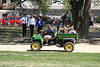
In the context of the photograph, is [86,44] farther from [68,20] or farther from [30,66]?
[68,20]

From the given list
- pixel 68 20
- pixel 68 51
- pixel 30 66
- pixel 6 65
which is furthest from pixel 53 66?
pixel 68 20

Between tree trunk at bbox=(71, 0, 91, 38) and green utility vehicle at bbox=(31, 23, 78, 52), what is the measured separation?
683 cm

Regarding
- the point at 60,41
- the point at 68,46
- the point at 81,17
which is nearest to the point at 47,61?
the point at 68,46

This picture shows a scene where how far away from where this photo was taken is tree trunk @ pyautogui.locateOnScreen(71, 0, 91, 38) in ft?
70.4

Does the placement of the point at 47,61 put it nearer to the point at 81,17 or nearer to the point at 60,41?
the point at 60,41

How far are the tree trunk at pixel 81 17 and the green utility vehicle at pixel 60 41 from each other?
22.4ft

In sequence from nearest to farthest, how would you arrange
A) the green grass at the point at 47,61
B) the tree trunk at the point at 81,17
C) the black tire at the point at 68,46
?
the green grass at the point at 47,61 → the black tire at the point at 68,46 → the tree trunk at the point at 81,17

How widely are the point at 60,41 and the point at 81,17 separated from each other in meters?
7.28

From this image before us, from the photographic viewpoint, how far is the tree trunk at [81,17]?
845 inches

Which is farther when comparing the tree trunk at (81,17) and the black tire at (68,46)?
the tree trunk at (81,17)

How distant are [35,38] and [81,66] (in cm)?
654

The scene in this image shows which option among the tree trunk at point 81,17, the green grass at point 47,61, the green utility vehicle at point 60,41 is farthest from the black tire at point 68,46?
the tree trunk at point 81,17

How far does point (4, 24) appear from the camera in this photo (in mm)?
42875

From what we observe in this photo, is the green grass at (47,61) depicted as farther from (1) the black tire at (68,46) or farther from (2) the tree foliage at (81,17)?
(2) the tree foliage at (81,17)
